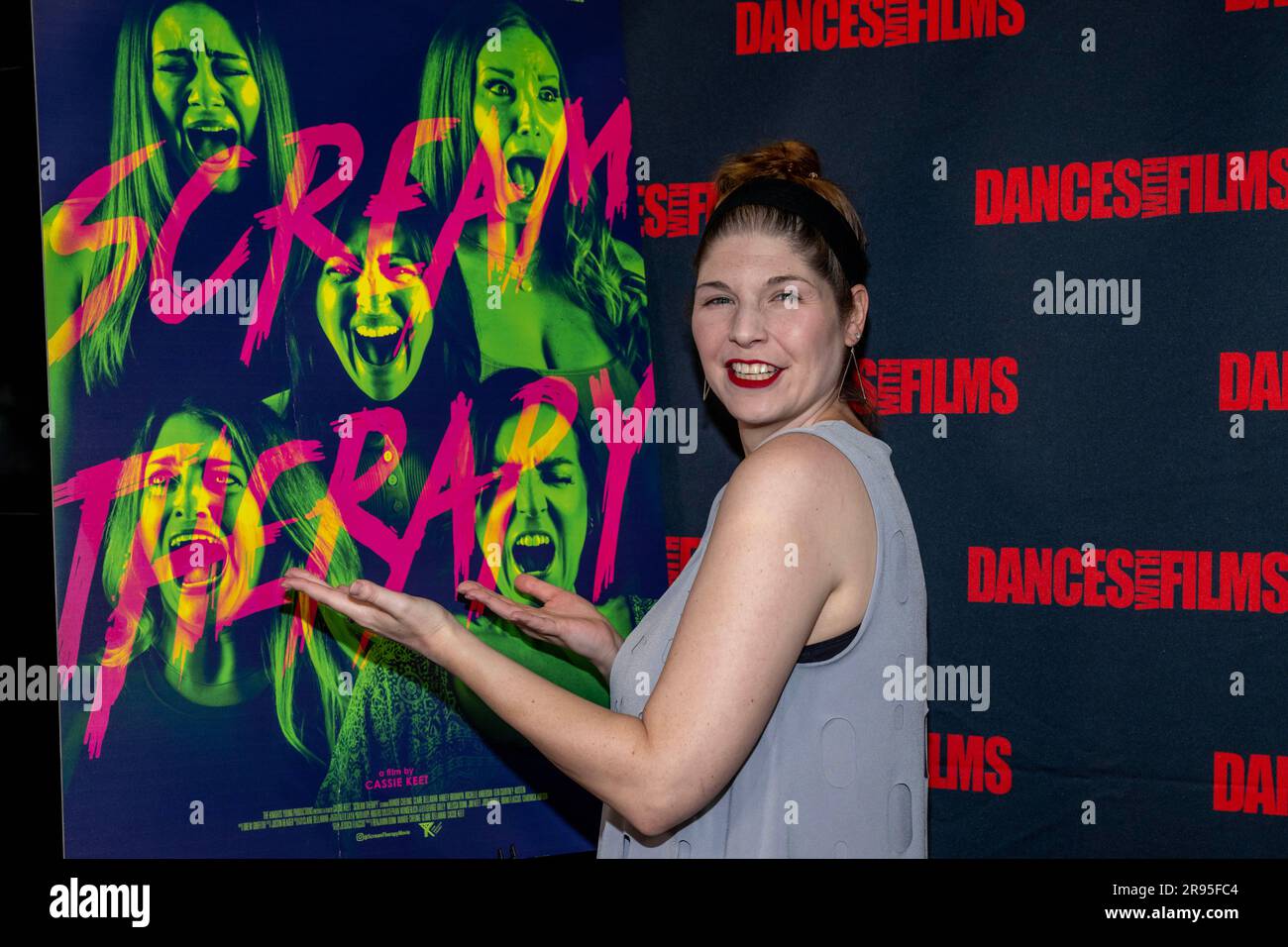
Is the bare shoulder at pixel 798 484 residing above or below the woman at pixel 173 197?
below

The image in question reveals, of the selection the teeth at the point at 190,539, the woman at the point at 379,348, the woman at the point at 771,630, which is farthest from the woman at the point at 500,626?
the woman at the point at 771,630

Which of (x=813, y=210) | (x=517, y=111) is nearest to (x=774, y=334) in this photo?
(x=813, y=210)

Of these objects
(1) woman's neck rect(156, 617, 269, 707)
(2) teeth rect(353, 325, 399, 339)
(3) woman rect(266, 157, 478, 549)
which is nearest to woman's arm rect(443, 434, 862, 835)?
(1) woman's neck rect(156, 617, 269, 707)

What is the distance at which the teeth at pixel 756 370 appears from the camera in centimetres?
168

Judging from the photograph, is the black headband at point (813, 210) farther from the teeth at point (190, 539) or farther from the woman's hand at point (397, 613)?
the teeth at point (190, 539)

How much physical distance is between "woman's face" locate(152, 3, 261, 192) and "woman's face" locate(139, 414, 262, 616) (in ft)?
1.37

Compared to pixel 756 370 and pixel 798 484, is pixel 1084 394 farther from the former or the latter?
pixel 798 484

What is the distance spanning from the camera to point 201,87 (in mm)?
1819

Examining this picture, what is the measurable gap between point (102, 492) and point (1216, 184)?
2.11 metres

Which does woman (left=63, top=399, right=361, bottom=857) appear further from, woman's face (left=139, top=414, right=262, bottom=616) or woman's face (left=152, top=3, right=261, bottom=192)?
woman's face (left=152, top=3, right=261, bottom=192)

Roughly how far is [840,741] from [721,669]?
10.1 inches

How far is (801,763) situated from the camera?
1.45m
